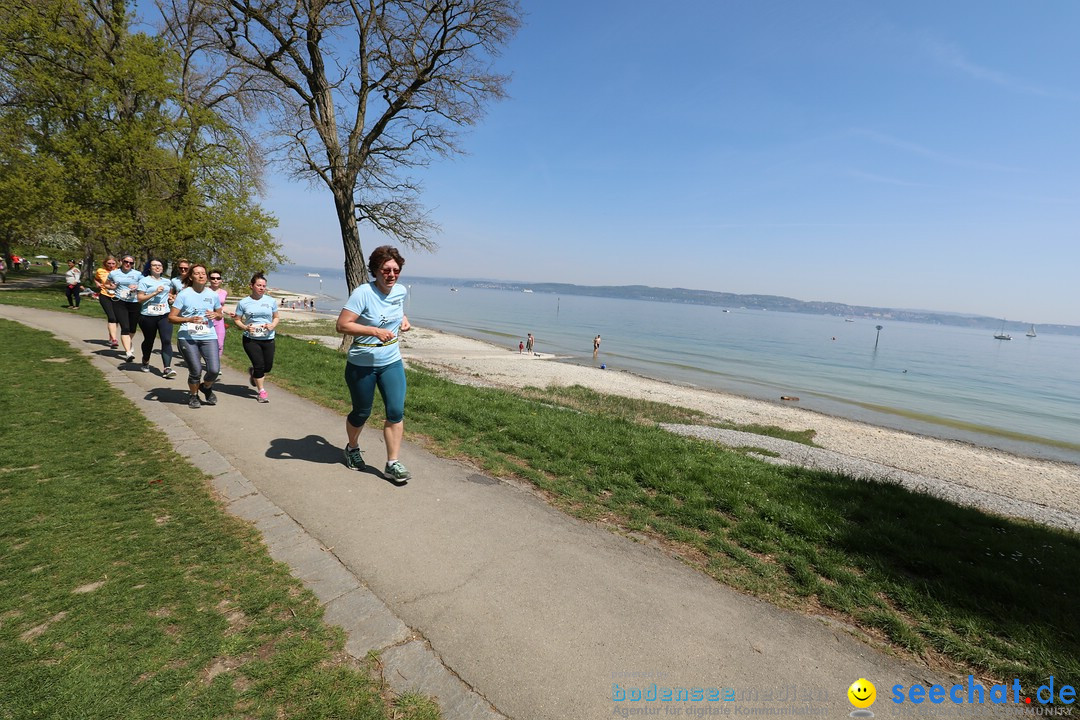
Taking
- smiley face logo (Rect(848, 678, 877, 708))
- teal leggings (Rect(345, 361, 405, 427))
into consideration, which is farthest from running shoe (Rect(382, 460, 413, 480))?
smiley face logo (Rect(848, 678, 877, 708))

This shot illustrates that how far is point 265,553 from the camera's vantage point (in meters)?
3.31

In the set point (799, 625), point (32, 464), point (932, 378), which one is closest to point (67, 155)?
point (32, 464)

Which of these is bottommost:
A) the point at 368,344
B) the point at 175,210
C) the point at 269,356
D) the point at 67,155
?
the point at 269,356

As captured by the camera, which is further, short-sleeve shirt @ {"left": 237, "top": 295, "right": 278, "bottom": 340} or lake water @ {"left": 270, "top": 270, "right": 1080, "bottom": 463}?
lake water @ {"left": 270, "top": 270, "right": 1080, "bottom": 463}

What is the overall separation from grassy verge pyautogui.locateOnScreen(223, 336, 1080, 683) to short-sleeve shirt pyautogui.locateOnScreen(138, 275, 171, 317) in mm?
5399

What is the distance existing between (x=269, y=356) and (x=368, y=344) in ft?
14.1

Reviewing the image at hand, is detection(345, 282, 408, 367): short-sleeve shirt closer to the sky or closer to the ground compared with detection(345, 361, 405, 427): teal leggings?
closer to the sky

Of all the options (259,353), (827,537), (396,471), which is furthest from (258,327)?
(827,537)

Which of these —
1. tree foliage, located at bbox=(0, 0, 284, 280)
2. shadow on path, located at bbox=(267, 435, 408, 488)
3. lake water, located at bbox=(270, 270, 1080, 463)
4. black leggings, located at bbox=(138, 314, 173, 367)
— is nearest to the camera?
shadow on path, located at bbox=(267, 435, 408, 488)

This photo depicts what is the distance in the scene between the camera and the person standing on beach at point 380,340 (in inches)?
173

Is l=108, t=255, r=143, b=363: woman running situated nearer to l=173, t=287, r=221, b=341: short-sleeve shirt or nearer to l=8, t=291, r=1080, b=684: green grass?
l=173, t=287, r=221, b=341: short-sleeve shirt

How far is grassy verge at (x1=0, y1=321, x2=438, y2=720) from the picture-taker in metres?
2.10

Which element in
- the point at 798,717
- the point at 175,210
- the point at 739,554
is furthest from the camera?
the point at 175,210

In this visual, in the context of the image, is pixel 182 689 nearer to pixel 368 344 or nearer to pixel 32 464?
pixel 368 344
